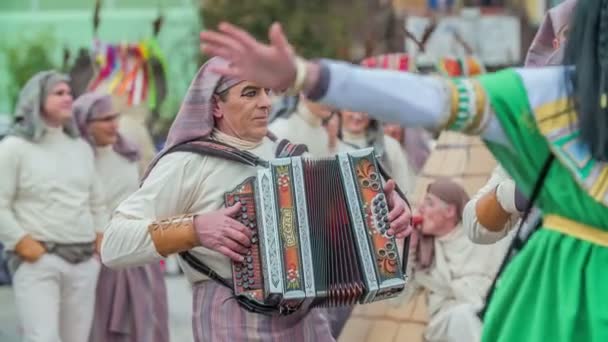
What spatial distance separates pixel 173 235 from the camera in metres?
5.64

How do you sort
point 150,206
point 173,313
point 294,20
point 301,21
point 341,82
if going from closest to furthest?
1. point 341,82
2. point 150,206
3. point 173,313
4. point 301,21
5. point 294,20

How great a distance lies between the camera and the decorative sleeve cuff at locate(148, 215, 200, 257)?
5.62m

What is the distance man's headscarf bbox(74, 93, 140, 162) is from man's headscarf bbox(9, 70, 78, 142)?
43 centimetres

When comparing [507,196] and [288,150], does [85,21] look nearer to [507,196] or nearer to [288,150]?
[288,150]

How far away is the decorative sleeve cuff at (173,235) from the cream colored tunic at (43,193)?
9.59ft

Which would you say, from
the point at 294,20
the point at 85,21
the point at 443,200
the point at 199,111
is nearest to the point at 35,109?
the point at 443,200

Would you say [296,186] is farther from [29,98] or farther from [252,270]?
[29,98]

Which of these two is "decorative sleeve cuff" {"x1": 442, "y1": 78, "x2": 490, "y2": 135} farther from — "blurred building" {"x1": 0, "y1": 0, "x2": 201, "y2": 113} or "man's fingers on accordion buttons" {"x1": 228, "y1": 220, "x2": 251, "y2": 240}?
"blurred building" {"x1": 0, "y1": 0, "x2": 201, "y2": 113}

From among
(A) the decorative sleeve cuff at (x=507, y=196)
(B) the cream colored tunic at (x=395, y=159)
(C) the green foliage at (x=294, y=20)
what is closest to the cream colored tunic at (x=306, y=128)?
(B) the cream colored tunic at (x=395, y=159)

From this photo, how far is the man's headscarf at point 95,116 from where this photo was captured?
9.56m

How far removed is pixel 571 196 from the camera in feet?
12.6

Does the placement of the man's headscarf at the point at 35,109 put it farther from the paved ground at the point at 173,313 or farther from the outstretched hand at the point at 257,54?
the outstretched hand at the point at 257,54

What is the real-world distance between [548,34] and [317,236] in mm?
1108

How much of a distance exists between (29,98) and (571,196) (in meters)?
5.61
